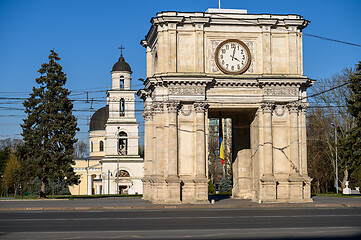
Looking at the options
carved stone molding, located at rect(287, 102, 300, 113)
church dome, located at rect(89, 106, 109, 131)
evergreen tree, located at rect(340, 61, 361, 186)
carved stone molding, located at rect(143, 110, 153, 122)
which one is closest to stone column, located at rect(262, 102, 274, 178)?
carved stone molding, located at rect(287, 102, 300, 113)

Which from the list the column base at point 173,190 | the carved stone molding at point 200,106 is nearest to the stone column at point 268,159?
the carved stone molding at point 200,106

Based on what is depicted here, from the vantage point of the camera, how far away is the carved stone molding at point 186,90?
128 feet

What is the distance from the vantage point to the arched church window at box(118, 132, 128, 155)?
94.5 m

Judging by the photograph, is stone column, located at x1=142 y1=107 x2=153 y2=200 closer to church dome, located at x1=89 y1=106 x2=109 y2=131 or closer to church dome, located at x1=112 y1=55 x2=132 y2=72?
church dome, located at x1=112 y1=55 x2=132 y2=72

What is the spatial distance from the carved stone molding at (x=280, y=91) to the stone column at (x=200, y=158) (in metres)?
4.44

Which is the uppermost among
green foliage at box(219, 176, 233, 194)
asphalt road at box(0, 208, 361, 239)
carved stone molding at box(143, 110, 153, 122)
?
carved stone molding at box(143, 110, 153, 122)

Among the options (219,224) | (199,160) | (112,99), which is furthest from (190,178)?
(112,99)

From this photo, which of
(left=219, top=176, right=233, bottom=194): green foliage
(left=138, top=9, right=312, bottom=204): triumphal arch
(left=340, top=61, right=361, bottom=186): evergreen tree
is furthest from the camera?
(left=219, top=176, right=233, bottom=194): green foliage

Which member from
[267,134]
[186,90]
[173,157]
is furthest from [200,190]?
[186,90]

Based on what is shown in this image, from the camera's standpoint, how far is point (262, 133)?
3988cm

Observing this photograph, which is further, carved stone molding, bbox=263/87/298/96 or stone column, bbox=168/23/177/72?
carved stone molding, bbox=263/87/298/96

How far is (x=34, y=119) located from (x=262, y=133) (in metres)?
27.2

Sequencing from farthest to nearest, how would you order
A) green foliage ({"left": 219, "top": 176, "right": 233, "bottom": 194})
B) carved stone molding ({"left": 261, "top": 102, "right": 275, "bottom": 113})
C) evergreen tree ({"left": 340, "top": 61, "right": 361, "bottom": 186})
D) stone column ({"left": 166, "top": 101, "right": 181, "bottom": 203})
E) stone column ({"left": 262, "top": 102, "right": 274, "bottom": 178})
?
green foliage ({"left": 219, "top": 176, "right": 233, "bottom": 194})
evergreen tree ({"left": 340, "top": 61, "right": 361, "bottom": 186})
carved stone molding ({"left": 261, "top": 102, "right": 275, "bottom": 113})
stone column ({"left": 262, "top": 102, "right": 274, "bottom": 178})
stone column ({"left": 166, "top": 101, "right": 181, "bottom": 203})

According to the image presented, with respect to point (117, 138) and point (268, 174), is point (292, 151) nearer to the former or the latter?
point (268, 174)
